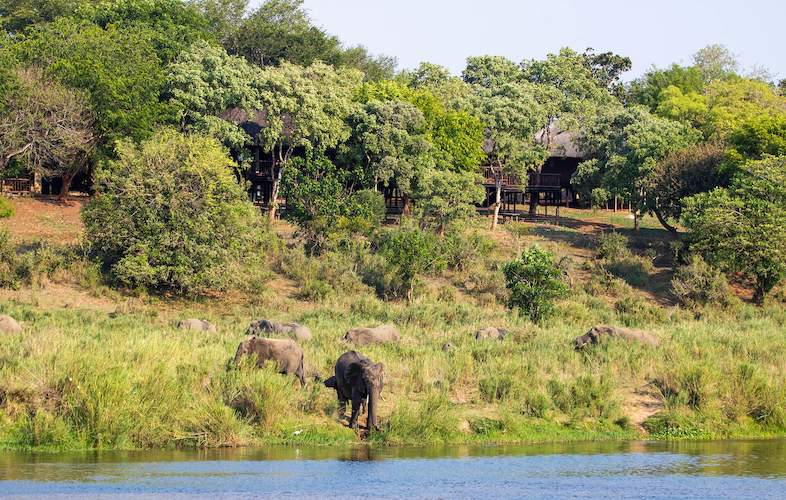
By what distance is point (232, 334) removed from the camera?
32.1m

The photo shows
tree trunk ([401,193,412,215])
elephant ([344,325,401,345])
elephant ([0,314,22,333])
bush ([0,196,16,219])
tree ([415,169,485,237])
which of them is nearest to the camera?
elephant ([0,314,22,333])

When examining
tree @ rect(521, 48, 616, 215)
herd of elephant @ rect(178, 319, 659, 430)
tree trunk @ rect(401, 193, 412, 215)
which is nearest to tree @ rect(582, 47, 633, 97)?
tree @ rect(521, 48, 616, 215)

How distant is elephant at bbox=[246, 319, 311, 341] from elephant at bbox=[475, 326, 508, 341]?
456 centimetres

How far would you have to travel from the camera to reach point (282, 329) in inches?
1270

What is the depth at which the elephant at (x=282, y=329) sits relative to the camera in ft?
103

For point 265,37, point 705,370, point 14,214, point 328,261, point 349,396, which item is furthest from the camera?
point 265,37

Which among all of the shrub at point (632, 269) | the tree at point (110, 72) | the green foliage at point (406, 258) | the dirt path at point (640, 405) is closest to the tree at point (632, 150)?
the shrub at point (632, 269)

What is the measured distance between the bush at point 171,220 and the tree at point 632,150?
2168 centimetres

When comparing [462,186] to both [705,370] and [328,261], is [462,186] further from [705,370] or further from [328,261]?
[705,370]

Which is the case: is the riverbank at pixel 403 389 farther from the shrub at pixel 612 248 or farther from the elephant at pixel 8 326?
the shrub at pixel 612 248

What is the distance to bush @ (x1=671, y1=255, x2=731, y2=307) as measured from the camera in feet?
152

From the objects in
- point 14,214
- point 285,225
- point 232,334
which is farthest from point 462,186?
point 232,334

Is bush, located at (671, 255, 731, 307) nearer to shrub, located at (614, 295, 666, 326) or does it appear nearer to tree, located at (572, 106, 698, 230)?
shrub, located at (614, 295, 666, 326)

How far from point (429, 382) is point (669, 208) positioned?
32679mm
